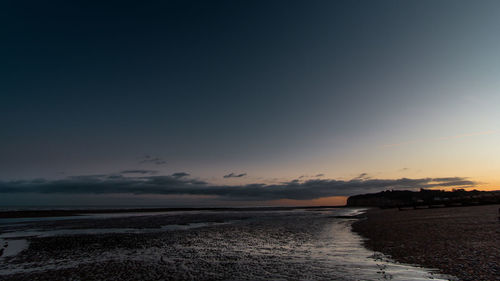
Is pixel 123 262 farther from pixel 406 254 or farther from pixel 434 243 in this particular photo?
pixel 434 243

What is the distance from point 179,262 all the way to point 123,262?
374 centimetres

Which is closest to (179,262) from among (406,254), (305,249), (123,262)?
(123,262)

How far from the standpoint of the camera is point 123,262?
16.9 metres

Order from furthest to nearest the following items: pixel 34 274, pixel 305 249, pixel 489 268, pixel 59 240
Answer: pixel 59 240, pixel 305 249, pixel 34 274, pixel 489 268

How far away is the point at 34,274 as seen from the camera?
14312 mm

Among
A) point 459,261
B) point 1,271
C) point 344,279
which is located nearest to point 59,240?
point 1,271

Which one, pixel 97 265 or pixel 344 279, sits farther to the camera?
pixel 97 265

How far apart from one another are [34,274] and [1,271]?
252 cm

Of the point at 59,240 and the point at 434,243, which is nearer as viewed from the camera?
the point at 434,243

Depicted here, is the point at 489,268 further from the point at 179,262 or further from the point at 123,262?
the point at 123,262

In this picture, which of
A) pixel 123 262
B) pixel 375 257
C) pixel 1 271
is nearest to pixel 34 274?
pixel 1 271

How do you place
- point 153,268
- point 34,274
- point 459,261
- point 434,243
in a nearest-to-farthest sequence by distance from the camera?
point 459,261
point 34,274
point 153,268
point 434,243

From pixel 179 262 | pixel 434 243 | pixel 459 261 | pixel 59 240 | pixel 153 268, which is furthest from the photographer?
pixel 59 240

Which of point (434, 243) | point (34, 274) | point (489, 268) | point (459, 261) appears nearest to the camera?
point (489, 268)
